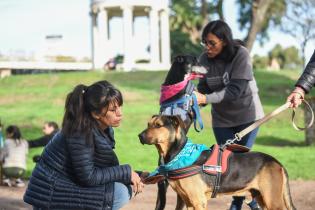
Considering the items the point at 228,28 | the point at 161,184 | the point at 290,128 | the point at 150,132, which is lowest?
the point at 290,128

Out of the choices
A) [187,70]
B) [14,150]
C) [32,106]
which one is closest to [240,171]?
[187,70]

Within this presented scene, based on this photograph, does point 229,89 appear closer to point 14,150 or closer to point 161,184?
point 161,184

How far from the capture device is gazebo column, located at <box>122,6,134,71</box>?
40.7 m

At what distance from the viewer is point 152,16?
4197 cm

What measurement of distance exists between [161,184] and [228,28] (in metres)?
1.84

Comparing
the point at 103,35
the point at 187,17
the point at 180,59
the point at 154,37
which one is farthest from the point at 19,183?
the point at 187,17

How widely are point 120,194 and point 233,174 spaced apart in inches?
49.6

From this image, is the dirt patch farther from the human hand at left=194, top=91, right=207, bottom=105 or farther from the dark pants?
the human hand at left=194, top=91, right=207, bottom=105

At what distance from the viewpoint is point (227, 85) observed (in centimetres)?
633

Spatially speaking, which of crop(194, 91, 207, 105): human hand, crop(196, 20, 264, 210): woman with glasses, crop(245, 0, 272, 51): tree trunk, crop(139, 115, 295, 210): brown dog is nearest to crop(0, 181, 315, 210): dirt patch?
crop(196, 20, 264, 210): woman with glasses

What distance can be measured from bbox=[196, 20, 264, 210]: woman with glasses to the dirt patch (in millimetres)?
1580

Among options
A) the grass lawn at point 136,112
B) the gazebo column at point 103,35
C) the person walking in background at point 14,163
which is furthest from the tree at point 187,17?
the person walking in background at point 14,163

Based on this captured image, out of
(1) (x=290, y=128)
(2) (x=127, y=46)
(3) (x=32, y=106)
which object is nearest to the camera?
(1) (x=290, y=128)

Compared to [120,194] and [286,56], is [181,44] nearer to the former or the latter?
[286,56]
